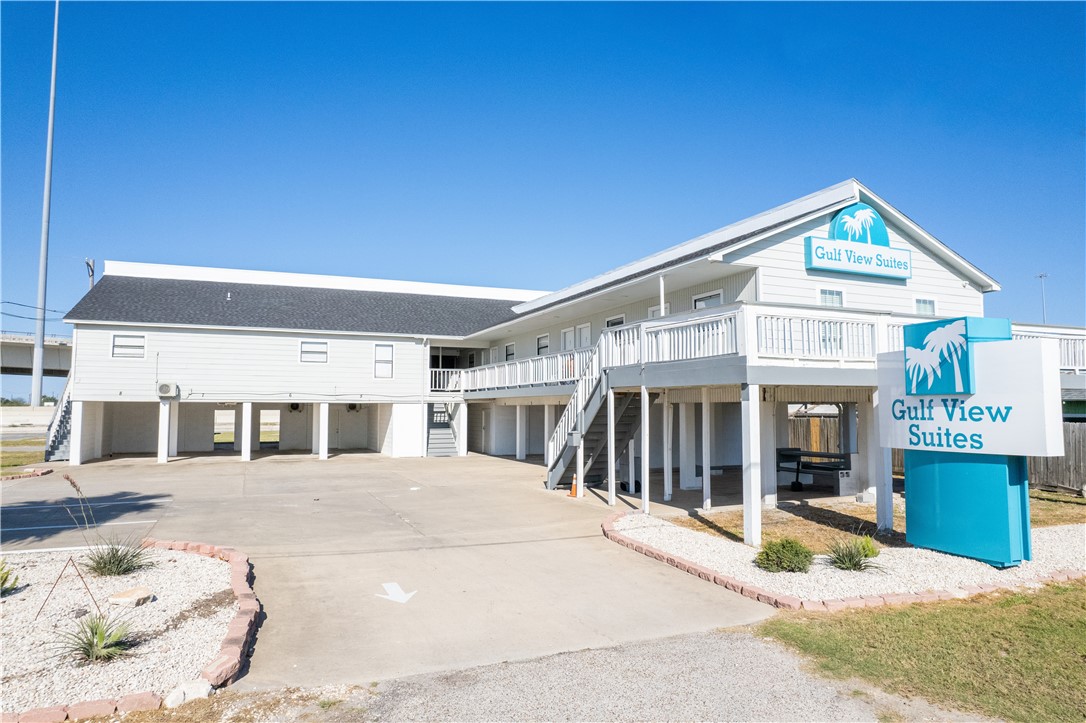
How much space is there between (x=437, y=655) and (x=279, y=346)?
71.8 feet

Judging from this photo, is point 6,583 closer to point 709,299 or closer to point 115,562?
point 115,562

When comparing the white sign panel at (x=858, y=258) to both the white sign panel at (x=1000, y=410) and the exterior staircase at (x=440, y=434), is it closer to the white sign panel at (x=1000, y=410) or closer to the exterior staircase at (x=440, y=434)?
the white sign panel at (x=1000, y=410)

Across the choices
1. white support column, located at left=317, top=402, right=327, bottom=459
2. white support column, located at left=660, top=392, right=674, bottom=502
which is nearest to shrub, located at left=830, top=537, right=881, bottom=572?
white support column, located at left=660, top=392, right=674, bottom=502

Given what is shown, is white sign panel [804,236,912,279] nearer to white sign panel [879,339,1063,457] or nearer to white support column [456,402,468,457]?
white sign panel [879,339,1063,457]

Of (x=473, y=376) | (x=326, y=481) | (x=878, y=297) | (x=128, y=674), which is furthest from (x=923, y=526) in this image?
(x=473, y=376)

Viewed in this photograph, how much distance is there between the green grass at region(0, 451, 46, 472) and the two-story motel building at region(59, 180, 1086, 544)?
1969 mm

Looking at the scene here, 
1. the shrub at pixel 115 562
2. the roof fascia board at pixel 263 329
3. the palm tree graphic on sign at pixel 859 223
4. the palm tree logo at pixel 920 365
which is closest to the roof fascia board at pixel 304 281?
the roof fascia board at pixel 263 329

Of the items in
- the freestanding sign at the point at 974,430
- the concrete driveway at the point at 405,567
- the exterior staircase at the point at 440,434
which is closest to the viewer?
the concrete driveway at the point at 405,567

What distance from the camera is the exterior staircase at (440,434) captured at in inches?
1059

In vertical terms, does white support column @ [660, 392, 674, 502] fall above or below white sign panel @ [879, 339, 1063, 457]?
below

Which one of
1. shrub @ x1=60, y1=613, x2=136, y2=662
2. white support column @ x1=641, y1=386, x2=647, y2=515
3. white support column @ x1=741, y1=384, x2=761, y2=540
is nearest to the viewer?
shrub @ x1=60, y1=613, x2=136, y2=662

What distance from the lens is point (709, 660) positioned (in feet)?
18.4

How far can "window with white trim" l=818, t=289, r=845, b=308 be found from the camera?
15587 mm

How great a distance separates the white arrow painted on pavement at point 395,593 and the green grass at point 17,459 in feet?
60.8
